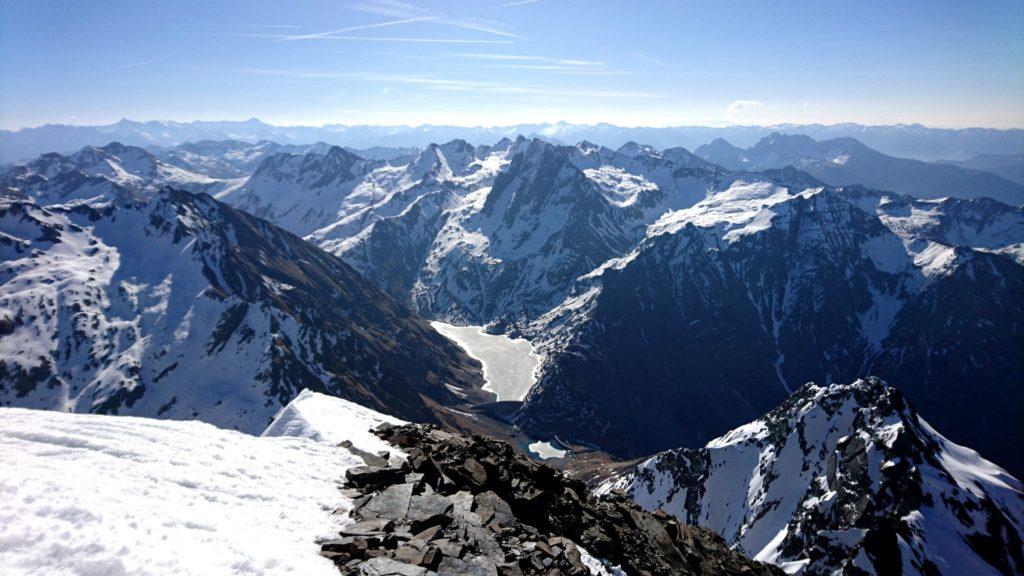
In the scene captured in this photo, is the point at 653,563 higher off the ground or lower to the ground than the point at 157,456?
lower

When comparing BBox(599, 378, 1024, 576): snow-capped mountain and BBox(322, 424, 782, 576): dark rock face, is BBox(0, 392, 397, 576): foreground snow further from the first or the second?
BBox(599, 378, 1024, 576): snow-capped mountain

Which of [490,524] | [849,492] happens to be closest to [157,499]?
[490,524]

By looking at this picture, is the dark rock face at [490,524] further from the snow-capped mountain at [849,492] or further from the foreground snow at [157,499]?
the snow-capped mountain at [849,492]

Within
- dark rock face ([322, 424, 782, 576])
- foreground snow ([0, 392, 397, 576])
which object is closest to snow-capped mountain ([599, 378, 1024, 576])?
dark rock face ([322, 424, 782, 576])

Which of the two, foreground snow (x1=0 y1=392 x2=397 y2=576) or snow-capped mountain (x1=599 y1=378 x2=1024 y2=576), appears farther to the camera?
snow-capped mountain (x1=599 y1=378 x2=1024 y2=576)

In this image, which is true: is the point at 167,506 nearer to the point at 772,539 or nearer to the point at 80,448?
the point at 80,448

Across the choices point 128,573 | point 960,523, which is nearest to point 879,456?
point 960,523

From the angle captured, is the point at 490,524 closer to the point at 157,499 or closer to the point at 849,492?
the point at 157,499
